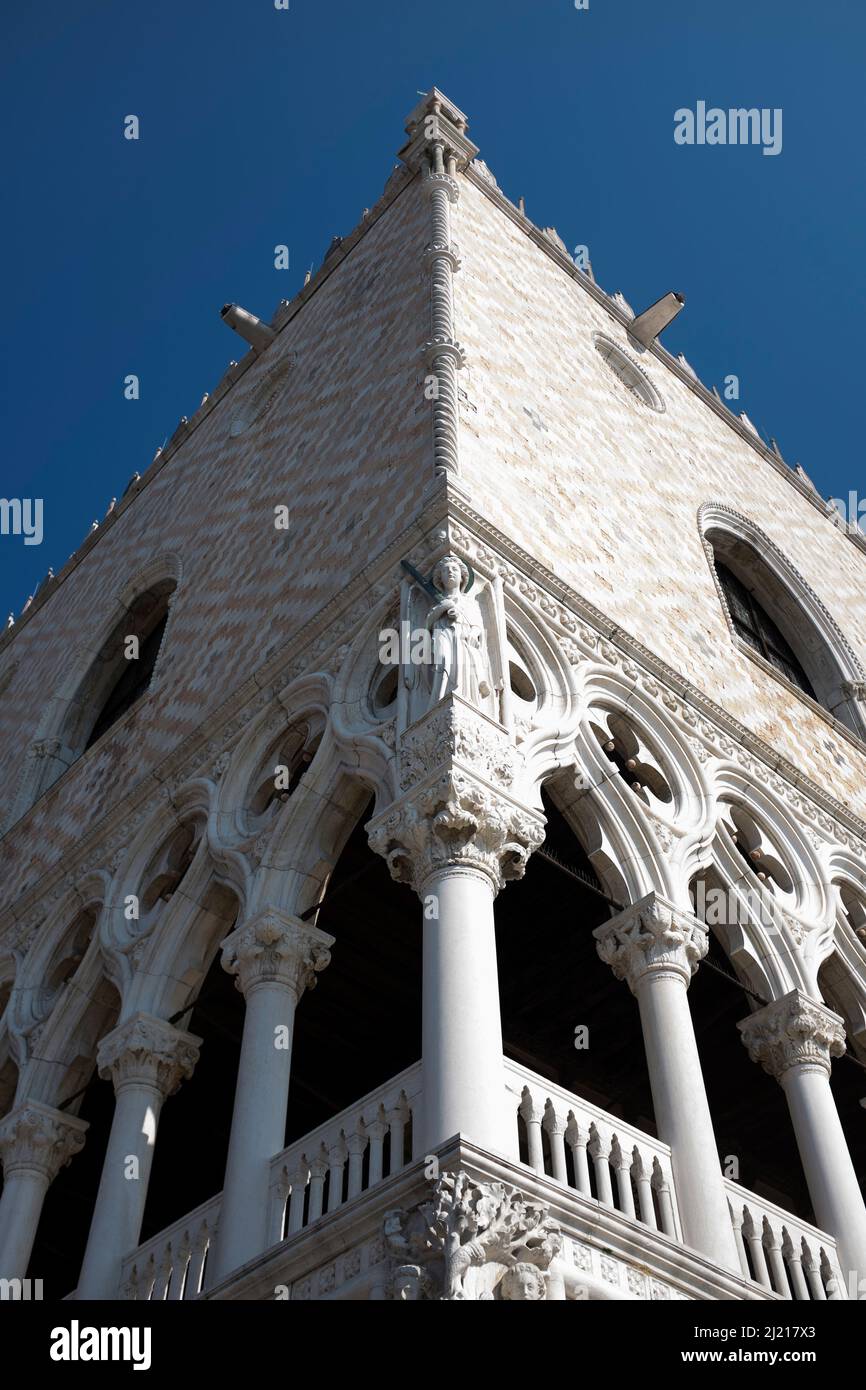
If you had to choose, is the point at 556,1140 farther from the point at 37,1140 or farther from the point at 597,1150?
the point at 37,1140

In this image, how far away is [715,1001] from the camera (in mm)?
10773

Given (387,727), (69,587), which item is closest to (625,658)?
(387,727)

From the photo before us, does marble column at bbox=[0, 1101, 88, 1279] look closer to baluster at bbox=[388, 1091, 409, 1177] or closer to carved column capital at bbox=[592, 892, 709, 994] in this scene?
baluster at bbox=[388, 1091, 409, 1177]

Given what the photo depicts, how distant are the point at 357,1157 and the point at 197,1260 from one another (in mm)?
1037

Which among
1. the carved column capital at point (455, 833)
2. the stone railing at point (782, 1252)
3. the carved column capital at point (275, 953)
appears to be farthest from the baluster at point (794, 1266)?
the carved column capital at point (275, 953)

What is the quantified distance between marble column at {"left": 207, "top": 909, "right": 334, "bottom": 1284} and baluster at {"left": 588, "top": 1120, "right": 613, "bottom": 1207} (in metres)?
1.47

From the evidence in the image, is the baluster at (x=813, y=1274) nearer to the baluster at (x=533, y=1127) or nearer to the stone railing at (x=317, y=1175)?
the baluster at (x=533, y=1127)

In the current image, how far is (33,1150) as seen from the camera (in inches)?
361

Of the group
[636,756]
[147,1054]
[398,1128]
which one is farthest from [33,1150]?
[636,756]

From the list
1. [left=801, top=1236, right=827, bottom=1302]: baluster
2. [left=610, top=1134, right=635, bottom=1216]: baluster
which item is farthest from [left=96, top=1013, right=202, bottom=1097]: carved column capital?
[left=801, top=1236, right=827, bottom=1302]: baluster

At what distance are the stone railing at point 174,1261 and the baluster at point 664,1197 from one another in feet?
6.74

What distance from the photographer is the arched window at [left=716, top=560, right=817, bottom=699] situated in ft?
45.6

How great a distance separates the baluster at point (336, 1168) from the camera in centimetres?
661
